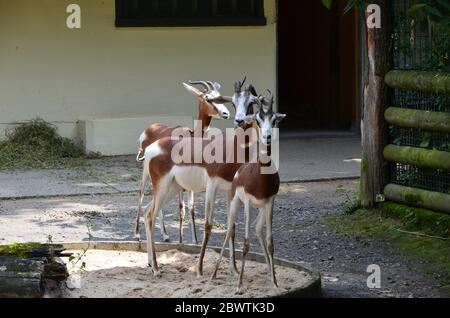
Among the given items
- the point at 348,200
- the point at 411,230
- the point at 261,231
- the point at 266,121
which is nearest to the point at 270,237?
the point at 261,231

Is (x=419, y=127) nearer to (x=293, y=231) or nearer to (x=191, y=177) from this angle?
(x=293, y=231)

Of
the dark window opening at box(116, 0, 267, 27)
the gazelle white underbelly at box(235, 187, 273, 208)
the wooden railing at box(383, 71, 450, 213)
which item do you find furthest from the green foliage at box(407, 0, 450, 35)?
the dark window opening at box(116, 0, 267, 27)

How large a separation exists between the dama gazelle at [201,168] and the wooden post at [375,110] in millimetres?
2816

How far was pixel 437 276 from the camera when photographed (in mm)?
8430

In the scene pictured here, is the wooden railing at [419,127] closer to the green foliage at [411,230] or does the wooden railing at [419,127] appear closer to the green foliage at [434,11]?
the green foliage at [411,230]

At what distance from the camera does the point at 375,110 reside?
10555mm

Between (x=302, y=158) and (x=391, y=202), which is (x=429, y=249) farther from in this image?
(x=302, y=158)

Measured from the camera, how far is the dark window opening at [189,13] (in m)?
14.9

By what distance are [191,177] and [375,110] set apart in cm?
Answer: 324

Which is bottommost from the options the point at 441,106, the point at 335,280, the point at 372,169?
the point at 335,280

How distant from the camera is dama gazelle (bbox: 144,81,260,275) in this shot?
7652 mm

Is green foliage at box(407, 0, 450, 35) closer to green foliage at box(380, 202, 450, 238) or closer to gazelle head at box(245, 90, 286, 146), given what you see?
gazelle head at box(245, 90, 286, 146)
